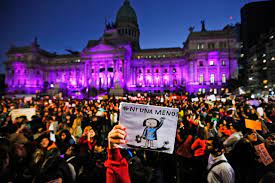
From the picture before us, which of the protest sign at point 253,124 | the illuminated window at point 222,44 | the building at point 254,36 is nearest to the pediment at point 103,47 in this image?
the illuminated window at point 222,44

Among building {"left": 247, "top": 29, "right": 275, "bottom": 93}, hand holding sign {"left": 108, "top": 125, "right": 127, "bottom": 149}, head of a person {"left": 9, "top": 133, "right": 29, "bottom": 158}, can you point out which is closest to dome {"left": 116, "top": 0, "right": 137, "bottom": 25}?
building {"left": 247, "top": 29, "right": 275, "bottom": 93}

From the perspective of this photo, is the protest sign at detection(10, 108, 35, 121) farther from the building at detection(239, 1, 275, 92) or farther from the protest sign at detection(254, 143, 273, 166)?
the building at detection(239, 1, 275, 92)

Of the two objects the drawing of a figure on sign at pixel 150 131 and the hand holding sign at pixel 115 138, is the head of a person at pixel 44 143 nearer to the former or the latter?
the hand holding sign at pixel 115 138

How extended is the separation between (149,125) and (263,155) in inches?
128

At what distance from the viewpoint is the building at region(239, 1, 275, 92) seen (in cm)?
6244

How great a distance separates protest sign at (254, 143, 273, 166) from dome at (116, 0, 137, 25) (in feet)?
249

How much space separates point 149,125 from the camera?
2410mm

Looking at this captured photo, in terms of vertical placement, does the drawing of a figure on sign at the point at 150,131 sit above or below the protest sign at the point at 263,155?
above

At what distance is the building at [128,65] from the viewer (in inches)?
1996

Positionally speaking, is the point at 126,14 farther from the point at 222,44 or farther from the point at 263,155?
the point at 263,155

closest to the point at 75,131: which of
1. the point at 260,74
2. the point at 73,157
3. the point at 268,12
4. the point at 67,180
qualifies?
the point at 73,157

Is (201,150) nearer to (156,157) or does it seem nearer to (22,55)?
(156,157)

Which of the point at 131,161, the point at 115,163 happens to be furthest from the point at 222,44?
the point at 115,163

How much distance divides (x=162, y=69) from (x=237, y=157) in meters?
57.6
